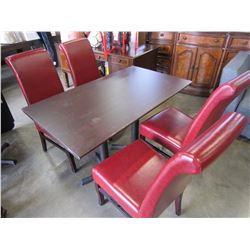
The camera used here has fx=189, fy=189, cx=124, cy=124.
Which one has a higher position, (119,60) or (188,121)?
(119,60)

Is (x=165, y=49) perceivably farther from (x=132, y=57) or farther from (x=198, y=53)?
(x=132, y=57)

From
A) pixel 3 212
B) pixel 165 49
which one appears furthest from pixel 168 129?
pixel 165 49

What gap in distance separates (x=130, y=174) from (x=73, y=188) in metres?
0.71

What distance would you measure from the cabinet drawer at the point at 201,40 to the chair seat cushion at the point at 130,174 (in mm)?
1939

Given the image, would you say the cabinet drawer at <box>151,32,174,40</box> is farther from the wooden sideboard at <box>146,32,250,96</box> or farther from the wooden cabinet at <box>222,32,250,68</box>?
the wooden cabinet at <box>222,32,250,68</box>

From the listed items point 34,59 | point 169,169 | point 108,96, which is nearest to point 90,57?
point 34,59

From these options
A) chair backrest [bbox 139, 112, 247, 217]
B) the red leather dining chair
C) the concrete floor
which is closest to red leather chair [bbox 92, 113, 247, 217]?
chair backrest [bbox 139, 112, 247, 217]

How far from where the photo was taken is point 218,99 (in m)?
0.98

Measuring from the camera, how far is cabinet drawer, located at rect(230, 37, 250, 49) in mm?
2325

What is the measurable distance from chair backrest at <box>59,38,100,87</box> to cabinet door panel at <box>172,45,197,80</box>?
1.41 metres

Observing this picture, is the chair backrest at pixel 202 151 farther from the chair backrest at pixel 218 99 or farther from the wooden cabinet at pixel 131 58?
the wooden cabinet at pixel 131 58

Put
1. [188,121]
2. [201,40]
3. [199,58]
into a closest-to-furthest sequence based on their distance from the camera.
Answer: [188,121] < [201,40] < [199,58]

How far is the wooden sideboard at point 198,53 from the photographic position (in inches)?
95.1

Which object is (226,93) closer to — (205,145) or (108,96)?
(205,145)
